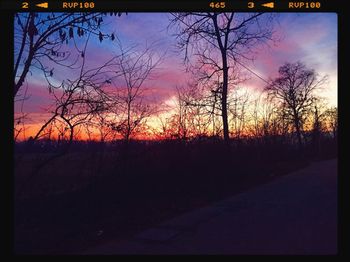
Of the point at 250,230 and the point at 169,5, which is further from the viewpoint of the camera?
the point at 250,230

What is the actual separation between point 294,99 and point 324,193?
15832mm

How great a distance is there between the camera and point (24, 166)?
5.28m

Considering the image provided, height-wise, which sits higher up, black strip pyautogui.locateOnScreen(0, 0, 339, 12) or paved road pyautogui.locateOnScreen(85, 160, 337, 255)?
black strip pyautogui.locateOnScreen(0, 0, 339, 12)

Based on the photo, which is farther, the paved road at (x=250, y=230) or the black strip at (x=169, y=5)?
the paved road at (x=250, y=230)

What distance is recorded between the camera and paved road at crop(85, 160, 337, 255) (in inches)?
163

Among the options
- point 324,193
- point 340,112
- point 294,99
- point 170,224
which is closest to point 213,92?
point 324,193

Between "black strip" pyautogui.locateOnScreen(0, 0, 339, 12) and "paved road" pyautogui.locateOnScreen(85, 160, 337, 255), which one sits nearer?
"black strip" pyautogui.locateOnScreen(0, 0, 339, 12)

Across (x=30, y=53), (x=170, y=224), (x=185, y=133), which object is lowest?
(x=170, y=224)

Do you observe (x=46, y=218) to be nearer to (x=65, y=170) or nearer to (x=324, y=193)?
(x=65, y=170)

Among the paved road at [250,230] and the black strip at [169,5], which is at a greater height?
the black strip at [169,5]

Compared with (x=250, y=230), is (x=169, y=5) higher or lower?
higher

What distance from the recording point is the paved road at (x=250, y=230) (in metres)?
4.14

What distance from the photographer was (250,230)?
16.1 ft

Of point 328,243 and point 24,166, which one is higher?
point 24,166
